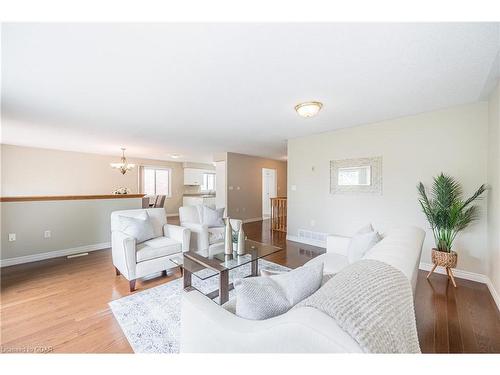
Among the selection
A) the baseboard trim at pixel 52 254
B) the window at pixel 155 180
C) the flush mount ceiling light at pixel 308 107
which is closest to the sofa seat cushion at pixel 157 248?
→ the baseboard trim at pixel 52 254

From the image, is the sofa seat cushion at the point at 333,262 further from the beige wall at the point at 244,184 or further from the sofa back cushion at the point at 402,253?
the beige wall at the point at 244,184

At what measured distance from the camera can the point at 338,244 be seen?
2.47 m

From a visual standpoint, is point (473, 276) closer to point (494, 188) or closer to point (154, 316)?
point (494, 188)

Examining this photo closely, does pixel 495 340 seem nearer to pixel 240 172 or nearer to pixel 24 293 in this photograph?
pixel 24 293

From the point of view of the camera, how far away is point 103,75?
2.02 m

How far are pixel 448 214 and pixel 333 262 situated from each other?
174 cm

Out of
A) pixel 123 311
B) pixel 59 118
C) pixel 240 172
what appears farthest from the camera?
pixel 240 172

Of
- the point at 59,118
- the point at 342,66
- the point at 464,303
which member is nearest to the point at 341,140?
the point at 342,66

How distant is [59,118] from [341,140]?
15.6ft

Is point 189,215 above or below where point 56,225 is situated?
above

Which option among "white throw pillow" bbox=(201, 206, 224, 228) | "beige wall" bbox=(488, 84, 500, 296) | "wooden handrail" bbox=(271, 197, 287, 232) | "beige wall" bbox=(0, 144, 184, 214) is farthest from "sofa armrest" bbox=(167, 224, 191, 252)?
"beige wall" bbox=(0, 144, 184, 214)

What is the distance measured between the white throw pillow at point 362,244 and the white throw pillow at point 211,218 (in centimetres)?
239

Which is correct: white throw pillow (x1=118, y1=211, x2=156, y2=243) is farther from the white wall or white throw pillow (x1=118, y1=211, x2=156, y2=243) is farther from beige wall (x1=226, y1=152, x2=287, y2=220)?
beige wall (x1=226, y1=152, x2=287, y2=220)

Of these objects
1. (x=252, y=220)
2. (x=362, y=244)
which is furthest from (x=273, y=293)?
(x=252, y=220)
